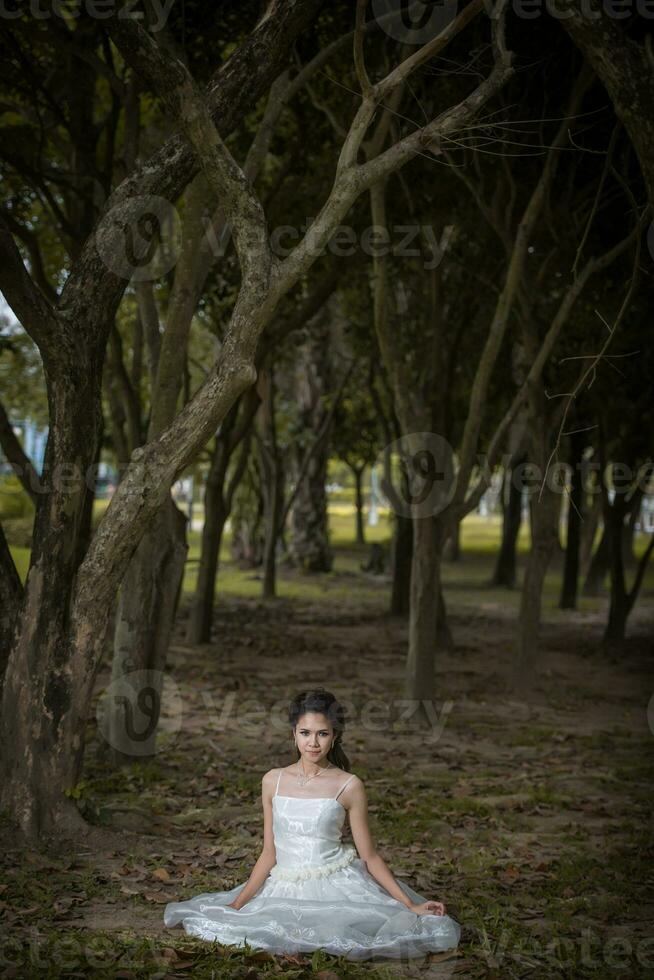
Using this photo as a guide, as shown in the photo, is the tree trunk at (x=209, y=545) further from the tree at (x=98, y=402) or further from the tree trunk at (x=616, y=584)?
the tree at (x=98, y=402)

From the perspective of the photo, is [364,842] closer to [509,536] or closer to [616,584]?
[616,584]

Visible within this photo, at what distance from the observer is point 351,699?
12445 mm

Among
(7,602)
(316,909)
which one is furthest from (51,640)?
(316,909)

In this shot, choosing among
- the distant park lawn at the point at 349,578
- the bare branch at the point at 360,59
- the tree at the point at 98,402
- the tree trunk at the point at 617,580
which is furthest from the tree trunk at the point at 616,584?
the bare branch at the point at 360,59

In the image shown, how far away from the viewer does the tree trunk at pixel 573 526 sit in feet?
58.1

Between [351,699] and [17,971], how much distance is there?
25.0 ft

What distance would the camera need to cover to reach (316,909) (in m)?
5.41

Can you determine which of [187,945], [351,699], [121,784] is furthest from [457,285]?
[187,945]

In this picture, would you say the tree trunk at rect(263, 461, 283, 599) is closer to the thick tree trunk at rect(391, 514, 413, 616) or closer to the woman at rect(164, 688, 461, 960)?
the thick tree trunk at rect(391, 514, 413, 616)

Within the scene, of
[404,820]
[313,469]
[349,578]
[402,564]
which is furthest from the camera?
[349,578]

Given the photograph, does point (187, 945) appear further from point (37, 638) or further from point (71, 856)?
point (37, 638)

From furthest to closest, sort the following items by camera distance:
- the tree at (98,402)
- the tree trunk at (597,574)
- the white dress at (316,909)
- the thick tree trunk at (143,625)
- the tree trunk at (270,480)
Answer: the tree trunk at (597,574) → the tree trunk at (270,480) → the thick tree trunk at (143,625) → the tree at (98,402) → the white dress at (316,909)

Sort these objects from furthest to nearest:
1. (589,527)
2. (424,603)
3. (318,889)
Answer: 1. (589,527)
2. (424,603)
3. (318,889)

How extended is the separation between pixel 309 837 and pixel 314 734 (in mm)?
491
